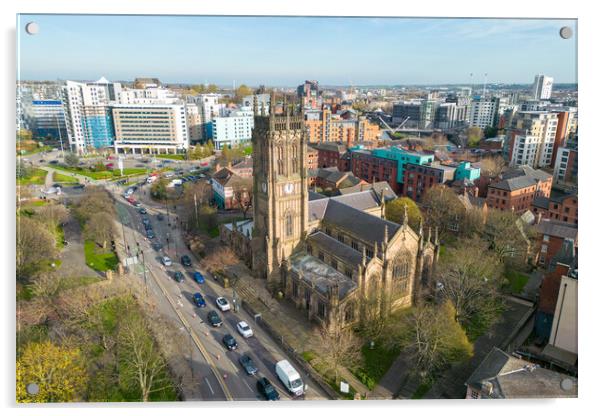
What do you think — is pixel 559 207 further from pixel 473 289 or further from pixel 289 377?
pixel 289 377

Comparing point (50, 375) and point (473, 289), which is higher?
point (473, 289)

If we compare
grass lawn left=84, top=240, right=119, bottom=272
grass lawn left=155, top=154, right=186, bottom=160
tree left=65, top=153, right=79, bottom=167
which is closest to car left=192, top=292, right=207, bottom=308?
grass lawn left=84, top=240, right=119, bottom=272

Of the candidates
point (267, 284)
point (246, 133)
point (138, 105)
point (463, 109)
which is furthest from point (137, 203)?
point (463, 109)

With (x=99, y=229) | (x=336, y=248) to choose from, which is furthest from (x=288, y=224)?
(x=99, y=229)

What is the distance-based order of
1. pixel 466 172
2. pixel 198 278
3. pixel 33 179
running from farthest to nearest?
1. pixel 466 172
2. pixel 33 179
3. pixel 198 278

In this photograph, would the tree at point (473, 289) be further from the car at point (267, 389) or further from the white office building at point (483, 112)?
the white office building at point (483, 112)

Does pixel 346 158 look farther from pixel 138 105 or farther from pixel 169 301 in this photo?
pixel 138 105

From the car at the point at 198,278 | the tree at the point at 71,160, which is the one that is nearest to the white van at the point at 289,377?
the car at the point at 198,278
